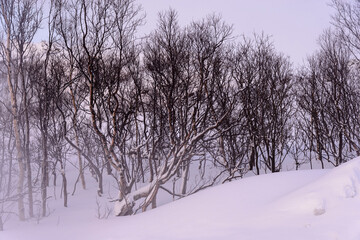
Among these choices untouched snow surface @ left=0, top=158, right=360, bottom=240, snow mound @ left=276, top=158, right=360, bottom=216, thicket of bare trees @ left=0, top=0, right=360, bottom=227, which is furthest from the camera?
thicket of bare trees @ left=0, top=0, right=360, bottom=227

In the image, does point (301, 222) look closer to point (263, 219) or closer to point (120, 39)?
point (263, 219)

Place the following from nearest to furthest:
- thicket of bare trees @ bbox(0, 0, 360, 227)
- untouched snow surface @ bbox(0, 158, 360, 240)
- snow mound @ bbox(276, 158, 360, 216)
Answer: untouched snow surface @ bbox(0, 158, 360, 240)
snow mound @ bbox(276, 158, 360, 216)
thicket of bare trees @ bbox(0, 0, 360, 227)

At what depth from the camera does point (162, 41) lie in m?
10.3

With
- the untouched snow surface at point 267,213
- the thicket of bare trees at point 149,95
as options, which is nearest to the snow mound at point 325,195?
the untouched snow surface at point 267,213

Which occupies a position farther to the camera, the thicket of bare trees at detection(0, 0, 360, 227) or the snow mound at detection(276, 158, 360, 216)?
the thicket of bare trees at detection(0, 0, 360, 227)

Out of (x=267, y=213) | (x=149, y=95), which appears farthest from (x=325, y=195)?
(x=149, y=95)

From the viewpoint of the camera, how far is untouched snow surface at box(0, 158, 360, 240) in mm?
3585

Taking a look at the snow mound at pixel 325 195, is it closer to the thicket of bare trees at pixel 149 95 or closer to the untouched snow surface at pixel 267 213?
the untouched snow surface at pixel 267 213

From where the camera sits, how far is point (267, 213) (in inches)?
167

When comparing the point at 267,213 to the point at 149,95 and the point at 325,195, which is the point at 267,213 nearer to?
the point at 325,195

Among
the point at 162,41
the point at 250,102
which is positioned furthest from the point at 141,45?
the point at 250,102

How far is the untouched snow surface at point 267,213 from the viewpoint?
3.58m

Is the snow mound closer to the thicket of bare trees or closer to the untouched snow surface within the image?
the untouched snow surface

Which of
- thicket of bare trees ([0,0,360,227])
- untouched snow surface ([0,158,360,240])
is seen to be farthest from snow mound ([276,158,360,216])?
thicket of bare trees ([0,0,360,227])
